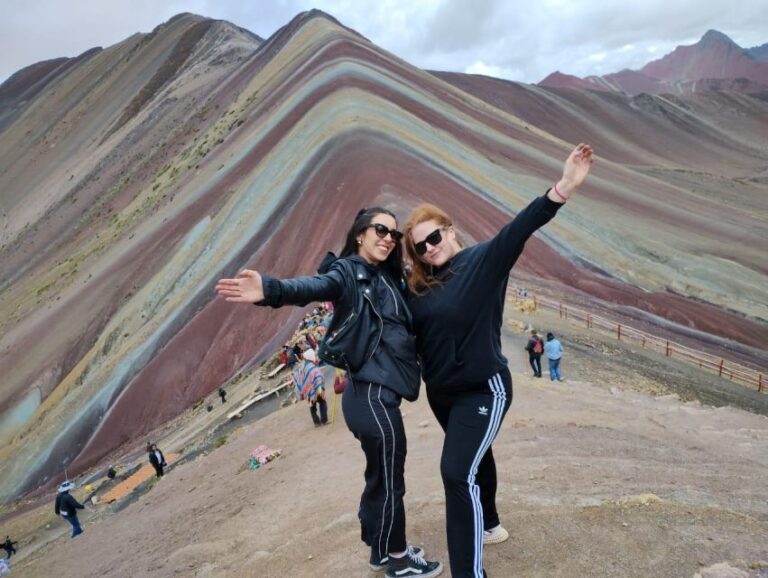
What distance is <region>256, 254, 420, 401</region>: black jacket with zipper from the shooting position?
9.30ft

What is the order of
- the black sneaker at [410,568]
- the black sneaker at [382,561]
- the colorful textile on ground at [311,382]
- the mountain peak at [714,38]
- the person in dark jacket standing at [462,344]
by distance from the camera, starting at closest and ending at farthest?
the person in dark jacket standing at [462,344]
the black sneaker at [410,568]
the black sneaker at [382,561]
the colorful textile on ground at [311,382]
the mountain peak at [714,38]

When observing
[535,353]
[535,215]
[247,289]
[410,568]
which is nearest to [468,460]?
[410,568]

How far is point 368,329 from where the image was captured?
285 centimetres

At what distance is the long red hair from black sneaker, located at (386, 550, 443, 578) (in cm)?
148

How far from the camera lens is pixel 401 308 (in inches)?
115

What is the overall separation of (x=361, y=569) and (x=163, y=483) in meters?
7.46

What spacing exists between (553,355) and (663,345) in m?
6.47

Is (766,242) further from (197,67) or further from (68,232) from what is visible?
(197,67)

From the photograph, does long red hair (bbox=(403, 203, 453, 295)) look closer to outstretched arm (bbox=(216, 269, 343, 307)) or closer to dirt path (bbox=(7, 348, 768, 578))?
outstretched arm (bbox=(216, 269, 343, 307))

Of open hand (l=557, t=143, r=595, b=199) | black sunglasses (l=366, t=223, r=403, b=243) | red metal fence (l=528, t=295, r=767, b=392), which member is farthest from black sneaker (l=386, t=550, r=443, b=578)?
red metal fence (l=528, t=295, r=767, b=392)

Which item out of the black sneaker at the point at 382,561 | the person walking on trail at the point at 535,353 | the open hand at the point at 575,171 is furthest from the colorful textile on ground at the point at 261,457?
the open hand at the point at 575,171

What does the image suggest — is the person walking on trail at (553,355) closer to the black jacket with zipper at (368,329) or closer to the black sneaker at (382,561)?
the black sneaker at (382,561)

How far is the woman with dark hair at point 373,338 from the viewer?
9.25 ft

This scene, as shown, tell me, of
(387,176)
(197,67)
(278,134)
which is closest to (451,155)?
(387,176)
